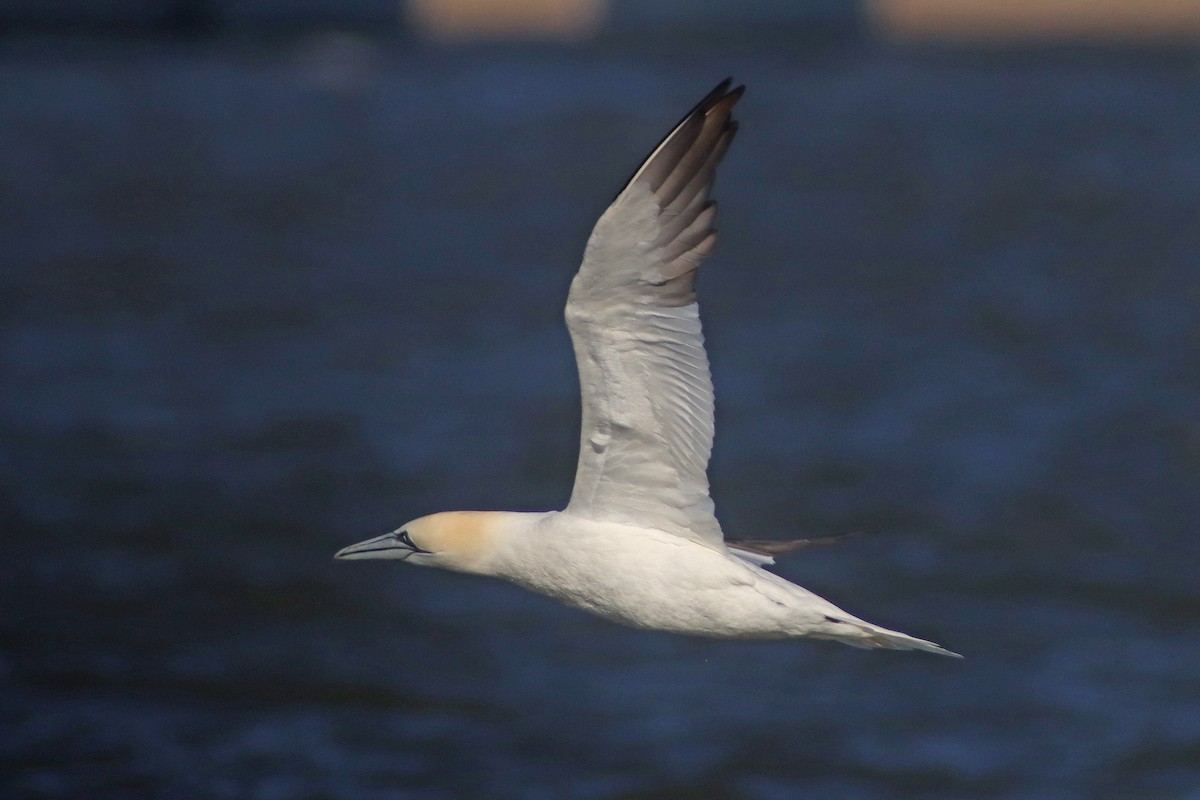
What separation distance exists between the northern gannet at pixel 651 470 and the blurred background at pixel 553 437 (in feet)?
24.4

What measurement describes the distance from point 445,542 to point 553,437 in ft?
51.5

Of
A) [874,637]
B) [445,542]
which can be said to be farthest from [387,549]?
[874,637]

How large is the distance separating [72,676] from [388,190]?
83.0ft

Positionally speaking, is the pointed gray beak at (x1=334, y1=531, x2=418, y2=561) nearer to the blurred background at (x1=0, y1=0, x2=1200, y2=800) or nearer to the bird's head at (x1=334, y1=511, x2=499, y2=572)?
the bird's head at (x1=334, y1=511, x2=499, y2=572)

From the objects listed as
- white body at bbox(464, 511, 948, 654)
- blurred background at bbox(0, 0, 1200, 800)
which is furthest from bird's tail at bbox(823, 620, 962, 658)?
blurred background at bbox(0, 0, 1200, 800)

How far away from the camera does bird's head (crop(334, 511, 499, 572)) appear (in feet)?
28.7

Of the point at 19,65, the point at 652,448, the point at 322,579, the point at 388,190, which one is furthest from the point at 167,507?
the point at 19,65

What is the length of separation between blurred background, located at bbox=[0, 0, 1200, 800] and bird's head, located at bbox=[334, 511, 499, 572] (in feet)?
22.4

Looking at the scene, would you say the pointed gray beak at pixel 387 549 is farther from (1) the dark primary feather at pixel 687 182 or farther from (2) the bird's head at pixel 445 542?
(1) the dark primary feather at pixel 687 182

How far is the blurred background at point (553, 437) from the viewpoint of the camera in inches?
656

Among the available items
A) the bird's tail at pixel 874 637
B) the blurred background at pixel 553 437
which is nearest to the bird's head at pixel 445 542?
the bird's tail at pixel 874 637

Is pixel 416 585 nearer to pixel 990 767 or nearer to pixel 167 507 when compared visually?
pixel 167 507

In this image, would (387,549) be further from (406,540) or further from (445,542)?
(445,542)

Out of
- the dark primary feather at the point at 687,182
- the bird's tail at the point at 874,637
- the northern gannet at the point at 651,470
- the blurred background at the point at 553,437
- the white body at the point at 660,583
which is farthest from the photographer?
the blurred background at the point at 553,437
